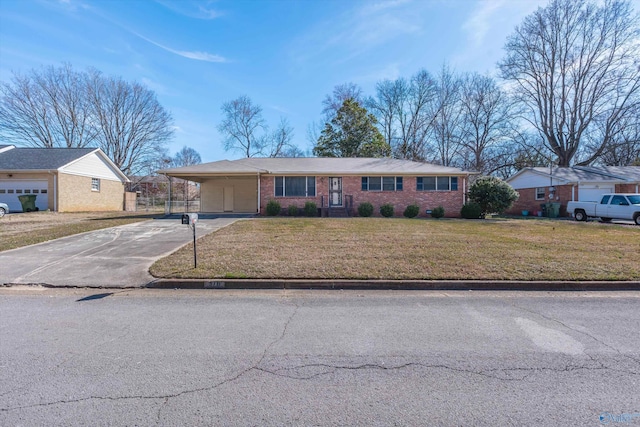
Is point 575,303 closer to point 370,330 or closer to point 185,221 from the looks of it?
point 370,330

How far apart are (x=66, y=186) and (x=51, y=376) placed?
25.5 meters

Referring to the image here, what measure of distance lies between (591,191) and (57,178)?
125ft

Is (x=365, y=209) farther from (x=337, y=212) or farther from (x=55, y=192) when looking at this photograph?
(x=55, y=192)

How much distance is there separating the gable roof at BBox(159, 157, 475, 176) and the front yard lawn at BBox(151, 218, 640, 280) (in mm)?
8278

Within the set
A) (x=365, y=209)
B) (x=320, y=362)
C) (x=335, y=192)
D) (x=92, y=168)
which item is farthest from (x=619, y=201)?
(x=92, y=168)

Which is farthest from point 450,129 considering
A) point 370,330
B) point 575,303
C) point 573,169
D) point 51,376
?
point 51,376

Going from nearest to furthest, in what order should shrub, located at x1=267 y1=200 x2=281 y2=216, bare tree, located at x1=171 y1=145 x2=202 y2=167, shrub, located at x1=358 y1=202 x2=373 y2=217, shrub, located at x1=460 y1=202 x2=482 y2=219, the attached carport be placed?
shrub, located at x1=460 y1=202 x2=482 y2=219 < shrub, located at x1=267 y1=200 x2=281 y2=216 < shrub, located at x1=358 y1=202 x2=373 y2=217 < the attached carport < bare tree, located at x1=171 y1=145 x2=202 y2=167

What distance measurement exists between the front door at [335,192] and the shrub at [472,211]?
7.58 m

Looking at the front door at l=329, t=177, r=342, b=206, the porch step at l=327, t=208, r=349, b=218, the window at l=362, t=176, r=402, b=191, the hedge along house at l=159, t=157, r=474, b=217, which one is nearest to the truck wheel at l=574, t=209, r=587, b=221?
the hedge along house at l=159, t=157, r=474, b=217

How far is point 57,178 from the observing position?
21297mm

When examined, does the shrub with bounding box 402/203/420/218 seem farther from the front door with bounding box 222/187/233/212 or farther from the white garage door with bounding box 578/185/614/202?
the white garage door with bounding box 578/185/614/202

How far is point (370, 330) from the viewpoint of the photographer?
12.4 feet

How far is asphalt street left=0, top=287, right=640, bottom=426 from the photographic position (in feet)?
7.48

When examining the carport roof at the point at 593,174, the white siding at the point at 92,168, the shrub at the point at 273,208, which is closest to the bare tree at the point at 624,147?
the carport roof at the point at 593,174
